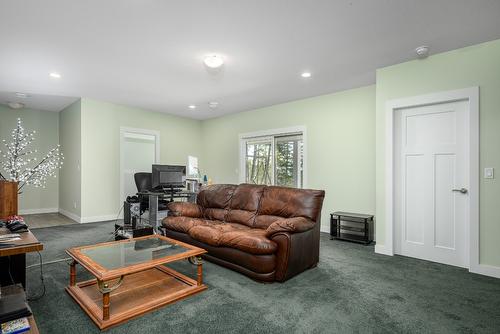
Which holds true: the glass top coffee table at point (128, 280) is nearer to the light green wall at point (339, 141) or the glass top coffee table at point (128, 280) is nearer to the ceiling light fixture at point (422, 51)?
the light green wall at point (339, 141)

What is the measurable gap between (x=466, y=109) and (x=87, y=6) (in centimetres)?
408

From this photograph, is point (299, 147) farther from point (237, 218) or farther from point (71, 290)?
point (71, 290)

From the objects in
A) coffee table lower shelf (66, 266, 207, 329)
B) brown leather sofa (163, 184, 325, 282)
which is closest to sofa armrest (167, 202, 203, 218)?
brown leather sofa (163, 184, 325, 282)

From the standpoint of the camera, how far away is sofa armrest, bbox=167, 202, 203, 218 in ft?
12.7

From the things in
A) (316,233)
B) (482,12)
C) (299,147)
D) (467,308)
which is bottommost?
(467,308)

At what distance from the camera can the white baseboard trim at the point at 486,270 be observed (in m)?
2.90

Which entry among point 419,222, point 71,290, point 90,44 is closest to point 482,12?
point 419,222

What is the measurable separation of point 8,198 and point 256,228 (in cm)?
251

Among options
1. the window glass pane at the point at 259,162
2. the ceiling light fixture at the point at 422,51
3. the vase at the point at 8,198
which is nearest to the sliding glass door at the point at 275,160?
the window glass pane at the point at 259,162

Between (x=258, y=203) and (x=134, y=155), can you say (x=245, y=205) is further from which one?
(x=134, y=155)

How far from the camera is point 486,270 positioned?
295 centimetres

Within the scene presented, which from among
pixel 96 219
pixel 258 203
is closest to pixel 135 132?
pixel 96 219

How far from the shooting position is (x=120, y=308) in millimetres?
2107

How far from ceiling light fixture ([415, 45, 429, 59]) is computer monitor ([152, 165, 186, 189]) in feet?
12.0
